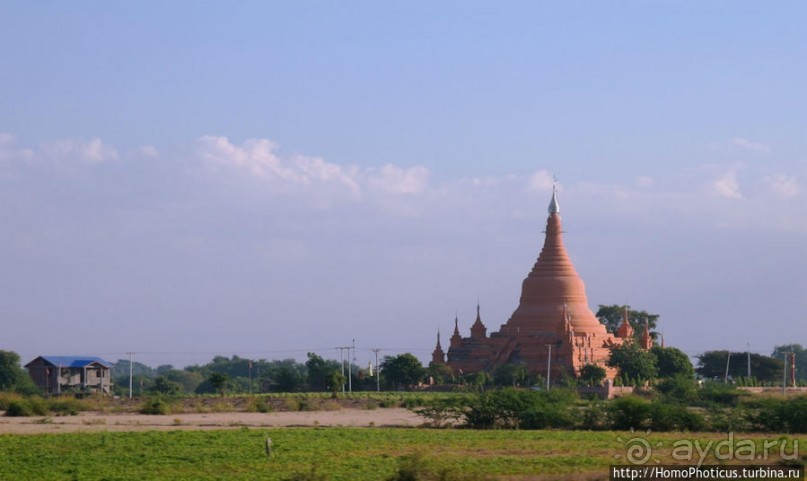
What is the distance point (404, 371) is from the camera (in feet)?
247

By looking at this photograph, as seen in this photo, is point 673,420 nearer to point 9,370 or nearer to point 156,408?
point 156,408

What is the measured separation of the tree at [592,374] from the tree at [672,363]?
644 centimetres

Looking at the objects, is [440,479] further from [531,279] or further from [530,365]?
[531,279]

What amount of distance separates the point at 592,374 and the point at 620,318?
23.1 meters

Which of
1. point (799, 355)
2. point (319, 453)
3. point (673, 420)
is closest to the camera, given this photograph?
point (319, 453)

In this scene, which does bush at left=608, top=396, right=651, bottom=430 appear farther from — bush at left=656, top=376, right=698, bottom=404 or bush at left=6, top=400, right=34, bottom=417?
bush at left=6, top=400, right=34, bottom=417

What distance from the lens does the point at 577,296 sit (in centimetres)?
8144

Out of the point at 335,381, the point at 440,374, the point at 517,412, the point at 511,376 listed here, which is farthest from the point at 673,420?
the point at 440,374

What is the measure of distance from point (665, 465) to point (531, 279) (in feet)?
177

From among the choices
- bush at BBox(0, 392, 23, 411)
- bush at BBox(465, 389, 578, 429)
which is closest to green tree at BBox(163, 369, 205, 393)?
bush at BBox(0, 392, 23, 411)

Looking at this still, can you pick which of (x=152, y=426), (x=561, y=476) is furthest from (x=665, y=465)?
(x=152, y=426)

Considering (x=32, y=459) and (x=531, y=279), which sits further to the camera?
(x=531, y=279)

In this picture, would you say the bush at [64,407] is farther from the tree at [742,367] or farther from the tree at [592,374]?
the tree at [742,367]

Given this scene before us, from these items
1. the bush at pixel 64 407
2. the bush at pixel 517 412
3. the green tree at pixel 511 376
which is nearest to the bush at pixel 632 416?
the bush at pixel 517 412
